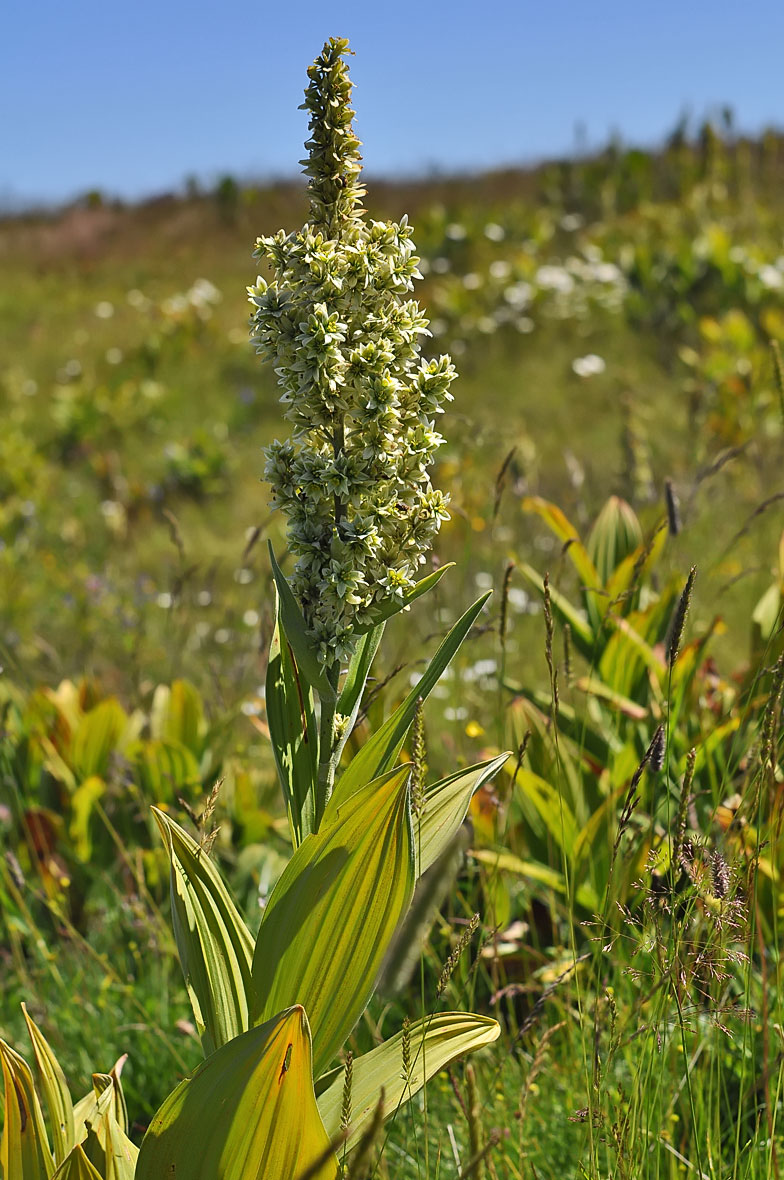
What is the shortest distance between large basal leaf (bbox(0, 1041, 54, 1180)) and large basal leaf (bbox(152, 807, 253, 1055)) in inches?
9.5

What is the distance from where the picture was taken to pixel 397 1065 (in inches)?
52.9

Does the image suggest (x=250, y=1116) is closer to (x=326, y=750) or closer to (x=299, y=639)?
(x=326, y=750)

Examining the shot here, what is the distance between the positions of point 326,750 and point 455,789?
0.22 metres

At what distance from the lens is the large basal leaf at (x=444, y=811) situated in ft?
4.78

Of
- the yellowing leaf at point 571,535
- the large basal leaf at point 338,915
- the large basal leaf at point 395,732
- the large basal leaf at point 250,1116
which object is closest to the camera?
the large basal leaf at point 250,1116

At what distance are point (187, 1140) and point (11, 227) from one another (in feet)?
84.2

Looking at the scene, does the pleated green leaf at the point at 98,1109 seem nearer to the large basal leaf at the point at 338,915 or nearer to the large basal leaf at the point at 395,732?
the large basal leaf at the point at 338,915

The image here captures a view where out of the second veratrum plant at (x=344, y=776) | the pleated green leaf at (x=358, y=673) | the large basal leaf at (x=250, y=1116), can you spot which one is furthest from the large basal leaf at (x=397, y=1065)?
the pleated green leaf at (x=358, y=673)

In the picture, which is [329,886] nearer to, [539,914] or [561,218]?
[539,914]

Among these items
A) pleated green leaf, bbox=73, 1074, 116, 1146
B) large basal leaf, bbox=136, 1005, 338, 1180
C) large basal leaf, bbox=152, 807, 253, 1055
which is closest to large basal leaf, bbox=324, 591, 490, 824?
large basal leaf, bbox=152, 807, 253, 1055

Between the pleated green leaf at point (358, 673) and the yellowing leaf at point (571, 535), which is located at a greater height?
the pleated green leaf at point (358, 673)

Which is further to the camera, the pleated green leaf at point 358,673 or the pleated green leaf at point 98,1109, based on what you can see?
the pleated green leaf at point 358,673

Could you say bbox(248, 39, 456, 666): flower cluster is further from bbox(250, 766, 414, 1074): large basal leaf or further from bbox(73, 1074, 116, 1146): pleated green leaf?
bbox(73, 1074, 116, 1146): pleated green leaf

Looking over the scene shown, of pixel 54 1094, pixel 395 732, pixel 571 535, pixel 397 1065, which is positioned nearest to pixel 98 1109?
pixel 54 1094
